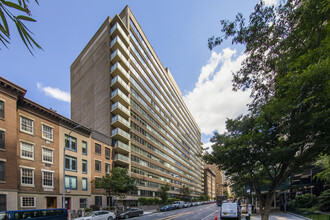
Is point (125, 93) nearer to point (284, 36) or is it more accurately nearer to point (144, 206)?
point (144, 206)

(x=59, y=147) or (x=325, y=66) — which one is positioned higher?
(x=325, y=66)

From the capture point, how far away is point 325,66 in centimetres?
581

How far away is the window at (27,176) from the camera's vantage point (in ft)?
71.2

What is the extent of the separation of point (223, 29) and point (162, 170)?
59389 millimetres

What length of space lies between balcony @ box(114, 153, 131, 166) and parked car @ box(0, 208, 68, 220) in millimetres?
Result: 20782

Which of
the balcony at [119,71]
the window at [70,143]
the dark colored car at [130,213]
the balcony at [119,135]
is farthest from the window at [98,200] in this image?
the balcony at [119,71]

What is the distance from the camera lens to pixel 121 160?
38844 mm

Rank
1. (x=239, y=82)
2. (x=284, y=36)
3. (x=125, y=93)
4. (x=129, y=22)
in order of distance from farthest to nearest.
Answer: (x=129, y=22) → (x=125, y=93) → (x=239, y=82) → (x=284, y=36)

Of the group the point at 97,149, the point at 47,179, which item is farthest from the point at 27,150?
the point at 97,149

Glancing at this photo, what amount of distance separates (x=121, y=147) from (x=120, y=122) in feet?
16.5

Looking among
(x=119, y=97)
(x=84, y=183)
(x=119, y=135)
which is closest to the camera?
(x=84, y=183)

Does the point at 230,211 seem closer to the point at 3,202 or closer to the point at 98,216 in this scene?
the point at 98,216

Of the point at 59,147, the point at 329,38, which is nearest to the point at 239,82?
the point at 329,38

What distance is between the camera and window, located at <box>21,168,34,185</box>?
21.7 m
